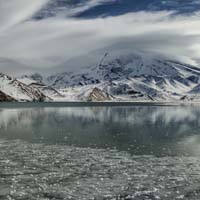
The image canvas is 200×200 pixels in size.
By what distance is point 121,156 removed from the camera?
180 ft

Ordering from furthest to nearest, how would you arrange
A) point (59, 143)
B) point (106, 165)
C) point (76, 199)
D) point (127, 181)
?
point (59, 143) < point (106, 165) < point (127, 181) < point (76, 199)

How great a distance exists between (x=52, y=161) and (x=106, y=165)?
726 centimetres

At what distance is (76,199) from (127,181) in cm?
785

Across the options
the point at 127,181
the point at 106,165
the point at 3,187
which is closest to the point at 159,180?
the point at 127,181

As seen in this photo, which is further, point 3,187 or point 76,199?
point 3,187

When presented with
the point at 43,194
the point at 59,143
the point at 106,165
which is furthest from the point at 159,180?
the point at 59,143

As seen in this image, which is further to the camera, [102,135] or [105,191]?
[102,135]

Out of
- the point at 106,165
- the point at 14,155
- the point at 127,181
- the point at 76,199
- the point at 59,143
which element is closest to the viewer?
the point at 76,199

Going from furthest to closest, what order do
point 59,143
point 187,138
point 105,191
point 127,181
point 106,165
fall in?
point 187,138 → point 59,143 → point 106,165 → point 127,181 → point 105,191

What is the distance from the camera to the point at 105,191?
35.9 metres

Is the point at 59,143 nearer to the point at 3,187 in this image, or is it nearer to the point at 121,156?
the point at 121,156

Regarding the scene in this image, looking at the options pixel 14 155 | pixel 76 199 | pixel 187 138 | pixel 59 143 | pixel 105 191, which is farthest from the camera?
pixel 187 138

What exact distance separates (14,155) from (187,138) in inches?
1486

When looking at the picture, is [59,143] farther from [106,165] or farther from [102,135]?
[106,165]
